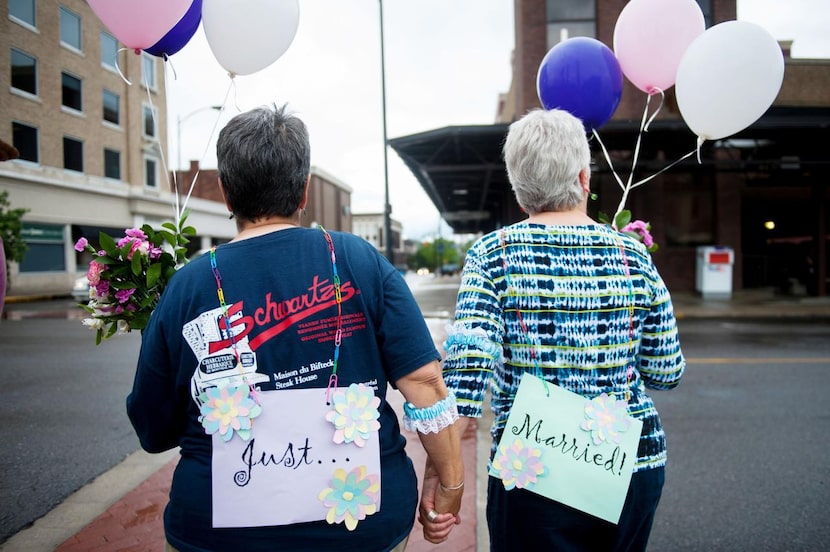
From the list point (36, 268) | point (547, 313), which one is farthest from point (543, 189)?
point (36, 268)

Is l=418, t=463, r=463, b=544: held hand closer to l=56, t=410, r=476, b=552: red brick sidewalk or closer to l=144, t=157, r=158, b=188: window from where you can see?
l=56, t=410, r=476, b=552: red brick sidewalk

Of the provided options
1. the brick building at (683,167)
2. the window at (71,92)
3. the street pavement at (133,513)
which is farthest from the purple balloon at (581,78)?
the brick building at (683,167)

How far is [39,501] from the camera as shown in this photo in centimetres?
317

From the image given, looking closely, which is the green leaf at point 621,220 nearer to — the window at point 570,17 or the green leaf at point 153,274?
the green leaf at point 153,274

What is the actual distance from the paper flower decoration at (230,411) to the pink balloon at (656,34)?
261cm

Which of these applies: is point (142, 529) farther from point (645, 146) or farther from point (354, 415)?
point (645, 146)

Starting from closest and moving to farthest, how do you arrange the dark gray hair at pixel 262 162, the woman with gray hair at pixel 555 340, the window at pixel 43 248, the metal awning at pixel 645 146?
the dark gray hair at pixel 262 162
the woman with gray hair at pixel 555 340
the metal awning at pixel 645 146
the window at pixel 43 248

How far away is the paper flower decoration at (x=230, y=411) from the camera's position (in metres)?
1.24

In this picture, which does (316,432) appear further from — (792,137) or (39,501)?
(792,137)

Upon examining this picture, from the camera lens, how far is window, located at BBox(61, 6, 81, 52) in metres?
3.20

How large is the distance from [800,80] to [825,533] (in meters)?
17.0

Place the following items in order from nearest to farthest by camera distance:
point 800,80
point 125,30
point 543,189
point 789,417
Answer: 1. point 543,189
2. point 125,30
3. point 789,417
4. point 800,80

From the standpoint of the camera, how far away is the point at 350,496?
1263 millimetres

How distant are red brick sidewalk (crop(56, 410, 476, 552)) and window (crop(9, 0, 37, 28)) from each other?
2.80 metres
